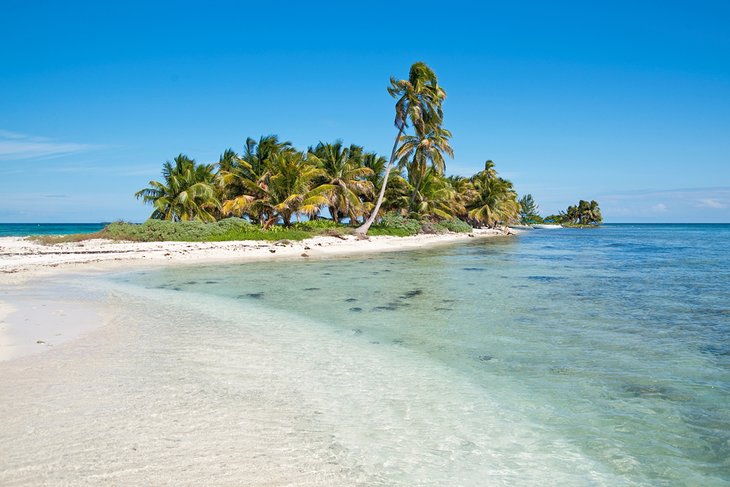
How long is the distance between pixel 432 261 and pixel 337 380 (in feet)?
60.7

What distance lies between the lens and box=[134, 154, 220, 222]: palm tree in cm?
3472

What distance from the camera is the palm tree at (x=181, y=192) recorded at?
34719 mm

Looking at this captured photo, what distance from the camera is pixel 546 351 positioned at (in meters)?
7.56

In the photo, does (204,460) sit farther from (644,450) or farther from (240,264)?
(240,264)

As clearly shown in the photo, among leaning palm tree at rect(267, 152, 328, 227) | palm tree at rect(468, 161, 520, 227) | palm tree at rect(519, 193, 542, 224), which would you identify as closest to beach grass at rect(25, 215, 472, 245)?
leaning palm tree at rect(267, 152, 328, 227)

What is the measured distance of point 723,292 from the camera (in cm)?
1434

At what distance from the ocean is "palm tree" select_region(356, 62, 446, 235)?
30785 millimetres

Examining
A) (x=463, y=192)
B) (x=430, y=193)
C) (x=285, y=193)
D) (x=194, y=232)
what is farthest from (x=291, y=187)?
(x=463, y=192)

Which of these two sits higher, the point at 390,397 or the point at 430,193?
the point at 430,193

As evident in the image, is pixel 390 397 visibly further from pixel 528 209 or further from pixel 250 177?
pixel 528 209

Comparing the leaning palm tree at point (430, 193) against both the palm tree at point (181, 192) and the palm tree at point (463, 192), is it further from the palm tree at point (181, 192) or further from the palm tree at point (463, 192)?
the palm tree at point (181, 192)

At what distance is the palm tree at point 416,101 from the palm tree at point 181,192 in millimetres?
13188

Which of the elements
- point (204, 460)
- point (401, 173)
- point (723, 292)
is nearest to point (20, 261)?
point (204, 460)

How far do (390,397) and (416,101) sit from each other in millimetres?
37401
